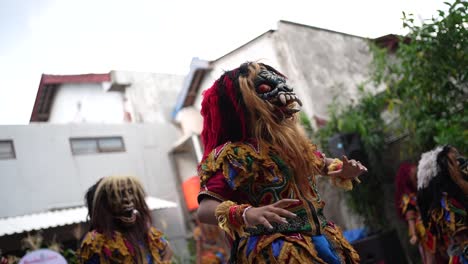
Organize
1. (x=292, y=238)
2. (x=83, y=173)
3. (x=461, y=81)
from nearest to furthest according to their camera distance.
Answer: (x=292, y=238) < (x=461, y=81) < (x=83, y=173)

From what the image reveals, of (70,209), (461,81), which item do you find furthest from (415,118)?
(70,209)

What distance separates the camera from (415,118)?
616cm

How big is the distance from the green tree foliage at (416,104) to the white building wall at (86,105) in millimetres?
5388

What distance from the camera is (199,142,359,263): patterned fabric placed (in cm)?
184

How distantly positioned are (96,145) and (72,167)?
2.82 ft

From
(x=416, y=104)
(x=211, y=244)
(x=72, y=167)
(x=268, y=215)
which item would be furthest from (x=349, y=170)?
(x=72, y=167)

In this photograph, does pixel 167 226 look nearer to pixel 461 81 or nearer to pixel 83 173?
pixel 83 173

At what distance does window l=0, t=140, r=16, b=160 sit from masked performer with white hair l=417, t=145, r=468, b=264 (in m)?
5.37

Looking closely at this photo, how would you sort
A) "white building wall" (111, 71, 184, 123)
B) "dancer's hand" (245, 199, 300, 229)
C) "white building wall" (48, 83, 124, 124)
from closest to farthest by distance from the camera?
"dancer's hand" (245, 199, 300, 229) < "white building wall" (48, 83, 124, 124) < "white building wall" (111, 71, 184, 123)

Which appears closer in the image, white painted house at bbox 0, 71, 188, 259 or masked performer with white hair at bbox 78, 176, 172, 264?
masked performer with white hair at bbox 78, 176, 172, 264

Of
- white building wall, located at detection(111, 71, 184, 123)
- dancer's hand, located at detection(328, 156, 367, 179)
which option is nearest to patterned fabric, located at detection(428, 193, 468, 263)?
dancer's hand, located at detection(328, 156, 367, 179)

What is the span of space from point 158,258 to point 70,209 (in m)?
6.08

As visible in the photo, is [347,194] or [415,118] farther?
[347,194]

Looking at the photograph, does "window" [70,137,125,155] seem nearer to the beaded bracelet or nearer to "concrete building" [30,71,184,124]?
"concrete building" [30,71,184,124]
